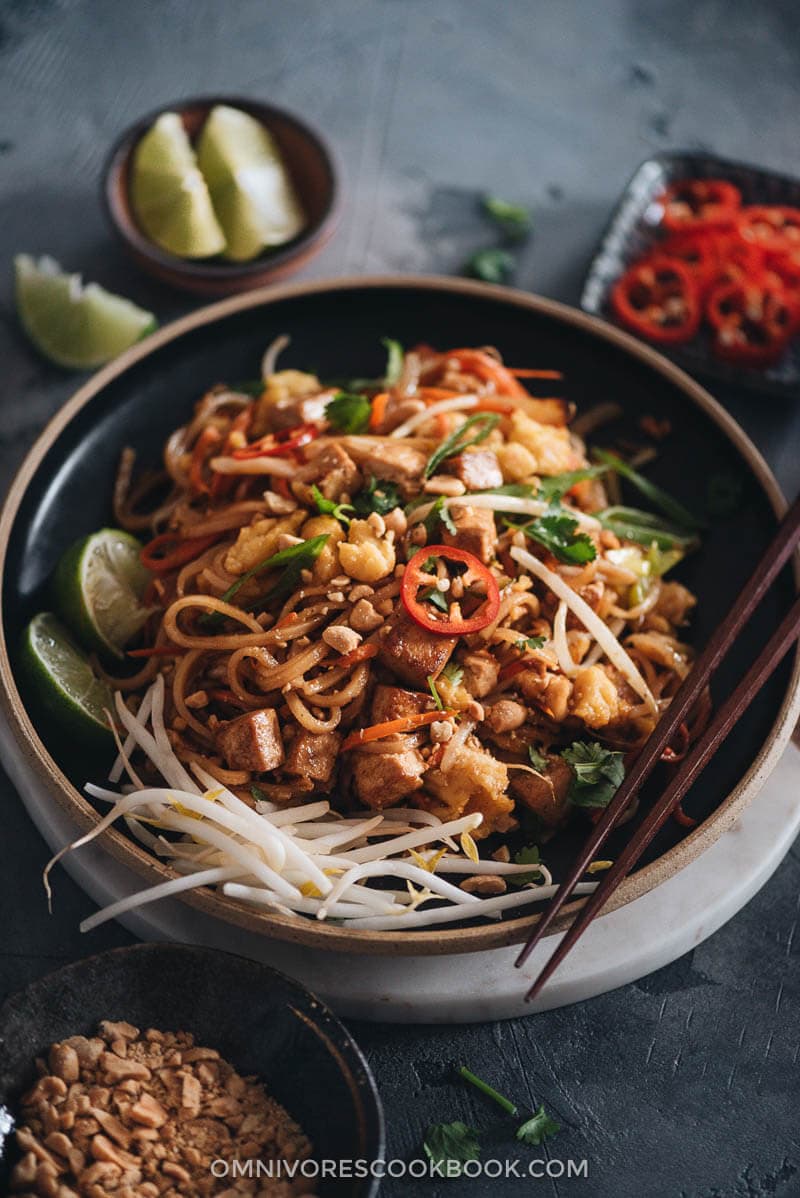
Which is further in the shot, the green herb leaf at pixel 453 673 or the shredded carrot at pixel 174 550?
the shredded carrot at pixel 174 550

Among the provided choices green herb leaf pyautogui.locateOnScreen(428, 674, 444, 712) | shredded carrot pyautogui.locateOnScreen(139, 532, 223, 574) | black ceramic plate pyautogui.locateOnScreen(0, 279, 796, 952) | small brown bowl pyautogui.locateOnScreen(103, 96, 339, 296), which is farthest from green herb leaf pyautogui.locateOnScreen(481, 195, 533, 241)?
green herb leaf pyautogui.locateOnScreen(428, 674, 444, 712)

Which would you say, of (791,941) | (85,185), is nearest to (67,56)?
(85,185)

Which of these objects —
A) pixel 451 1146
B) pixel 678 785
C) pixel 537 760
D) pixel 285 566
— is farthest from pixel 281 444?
pixel 451 1146

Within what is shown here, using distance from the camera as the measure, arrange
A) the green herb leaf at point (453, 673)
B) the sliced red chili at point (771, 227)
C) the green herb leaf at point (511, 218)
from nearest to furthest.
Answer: the green herb leaf at point (453, 673) < the sliced red chili at point (771, 227) < the green herb leaf at point (511, 218)

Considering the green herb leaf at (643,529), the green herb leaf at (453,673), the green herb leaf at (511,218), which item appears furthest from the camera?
the green herb leaf at (511,218)

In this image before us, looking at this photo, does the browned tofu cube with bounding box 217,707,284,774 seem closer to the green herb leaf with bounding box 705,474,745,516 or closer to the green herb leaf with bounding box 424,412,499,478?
the green herb leaf with bounding box 424,412,499,478

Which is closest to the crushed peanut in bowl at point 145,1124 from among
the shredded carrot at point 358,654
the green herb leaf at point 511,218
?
the shredded carrot at point 358,654

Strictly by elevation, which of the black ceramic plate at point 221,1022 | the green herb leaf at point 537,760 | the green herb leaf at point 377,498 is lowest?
the black ceramic plate at point 221,1022

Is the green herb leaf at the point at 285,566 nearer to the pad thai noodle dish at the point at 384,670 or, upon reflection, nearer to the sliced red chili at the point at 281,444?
the pad thai noodle dish at the point at 384,670
